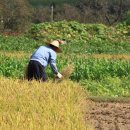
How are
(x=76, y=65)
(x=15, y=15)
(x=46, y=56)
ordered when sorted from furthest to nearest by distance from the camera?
(x=15, y=15) < (x=76, y=65) < (x=46, y=56)

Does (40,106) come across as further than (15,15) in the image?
No

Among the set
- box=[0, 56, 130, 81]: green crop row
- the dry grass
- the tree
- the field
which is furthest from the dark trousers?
the tree

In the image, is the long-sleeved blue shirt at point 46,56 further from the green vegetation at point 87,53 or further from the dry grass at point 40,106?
the green vegetation at point 87,53

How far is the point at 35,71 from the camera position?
38.2 feet

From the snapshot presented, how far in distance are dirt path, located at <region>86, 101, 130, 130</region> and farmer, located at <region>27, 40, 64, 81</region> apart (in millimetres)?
1372

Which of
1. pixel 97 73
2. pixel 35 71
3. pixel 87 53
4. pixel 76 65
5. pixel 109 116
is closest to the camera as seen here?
pixel 109 116

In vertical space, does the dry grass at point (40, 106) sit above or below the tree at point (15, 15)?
above

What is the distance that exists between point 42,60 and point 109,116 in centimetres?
284

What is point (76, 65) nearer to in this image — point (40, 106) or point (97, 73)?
point (97, 73)

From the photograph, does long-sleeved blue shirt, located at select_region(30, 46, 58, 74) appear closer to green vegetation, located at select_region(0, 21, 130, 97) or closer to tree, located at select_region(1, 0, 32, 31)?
green vegetation, located at select_region(0, 21, 130, 97)

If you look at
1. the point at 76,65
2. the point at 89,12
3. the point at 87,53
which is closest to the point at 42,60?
the point at 76,65

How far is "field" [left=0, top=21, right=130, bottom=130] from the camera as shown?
8.77 m

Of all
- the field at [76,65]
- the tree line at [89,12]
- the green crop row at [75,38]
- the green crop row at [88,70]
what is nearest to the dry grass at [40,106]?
Result: the field at [76,65]

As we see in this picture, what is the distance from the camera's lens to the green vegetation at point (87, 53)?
14462 mm
